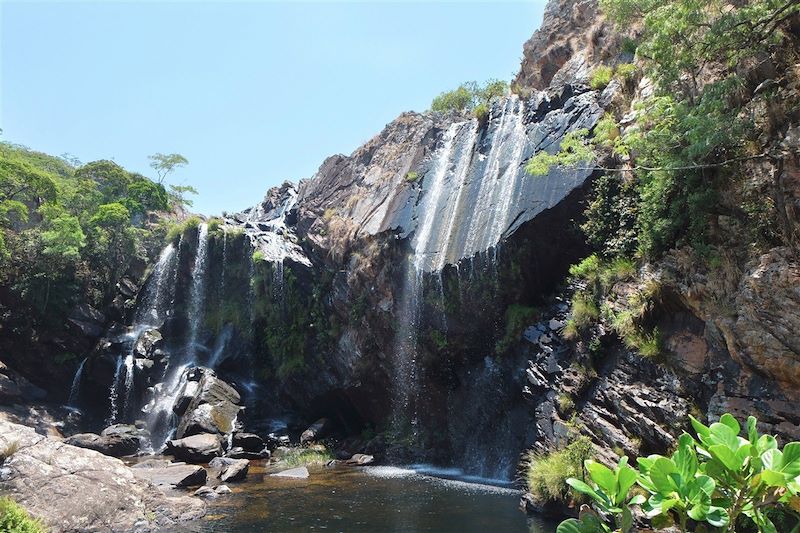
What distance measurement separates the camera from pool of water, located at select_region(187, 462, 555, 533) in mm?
11086

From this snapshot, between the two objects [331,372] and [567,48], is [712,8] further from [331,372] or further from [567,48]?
[331,372]

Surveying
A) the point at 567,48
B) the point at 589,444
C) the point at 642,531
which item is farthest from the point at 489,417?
the point at 567,48

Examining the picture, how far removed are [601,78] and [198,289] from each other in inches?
904

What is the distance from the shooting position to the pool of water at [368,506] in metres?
11.1

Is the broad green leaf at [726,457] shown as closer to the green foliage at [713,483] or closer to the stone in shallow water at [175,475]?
the green foliage at [713,483]

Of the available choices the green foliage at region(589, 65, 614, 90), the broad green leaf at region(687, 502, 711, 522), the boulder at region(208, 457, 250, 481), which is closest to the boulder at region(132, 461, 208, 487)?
the boulder at region(208, 457, 250, 481)

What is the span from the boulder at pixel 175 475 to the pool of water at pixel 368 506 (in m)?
1.02

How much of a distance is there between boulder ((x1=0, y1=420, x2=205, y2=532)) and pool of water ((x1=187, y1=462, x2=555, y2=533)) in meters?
0.99

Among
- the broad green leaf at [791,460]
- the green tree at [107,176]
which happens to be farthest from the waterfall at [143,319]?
the broad green leaf at [791,460]

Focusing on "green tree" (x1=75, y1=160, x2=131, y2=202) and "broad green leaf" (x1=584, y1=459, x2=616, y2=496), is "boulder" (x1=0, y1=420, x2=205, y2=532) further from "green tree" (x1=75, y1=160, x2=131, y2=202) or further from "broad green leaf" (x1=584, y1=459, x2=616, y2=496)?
"green tree" (x1=75, y1=160, x2=131, y2=202)

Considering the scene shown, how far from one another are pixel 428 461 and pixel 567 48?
19.1 meters

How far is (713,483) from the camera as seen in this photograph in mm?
4793

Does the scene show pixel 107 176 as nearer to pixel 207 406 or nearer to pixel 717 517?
pixel 207 406

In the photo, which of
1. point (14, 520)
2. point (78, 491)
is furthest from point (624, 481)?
point (78, 491)
